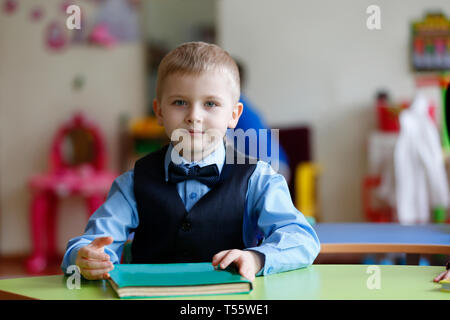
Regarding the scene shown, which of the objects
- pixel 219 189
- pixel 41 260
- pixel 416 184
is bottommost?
pixel 41 260

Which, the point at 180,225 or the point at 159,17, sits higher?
the point at 159,17

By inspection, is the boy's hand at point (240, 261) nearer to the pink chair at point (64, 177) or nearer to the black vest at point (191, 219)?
the black vest at point (191, 219)

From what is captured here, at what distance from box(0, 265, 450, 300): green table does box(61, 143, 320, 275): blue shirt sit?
4 centimetres

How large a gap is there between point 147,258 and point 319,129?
3.30 meters

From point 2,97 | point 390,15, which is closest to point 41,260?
point 2,97

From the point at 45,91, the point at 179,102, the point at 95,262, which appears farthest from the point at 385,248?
the point at 45,91

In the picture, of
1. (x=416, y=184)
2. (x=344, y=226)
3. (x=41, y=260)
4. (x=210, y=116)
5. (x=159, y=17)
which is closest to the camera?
(x=210, y=116)

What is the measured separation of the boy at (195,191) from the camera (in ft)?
3.81

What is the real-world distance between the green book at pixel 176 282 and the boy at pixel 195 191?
0.22 m

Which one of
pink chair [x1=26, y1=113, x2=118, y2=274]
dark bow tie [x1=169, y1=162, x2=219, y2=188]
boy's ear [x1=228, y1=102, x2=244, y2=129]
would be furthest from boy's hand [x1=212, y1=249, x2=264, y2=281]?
pink chair [x1=26, y1=113, x2=118, y2=274]

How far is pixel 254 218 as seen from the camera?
121 cm
